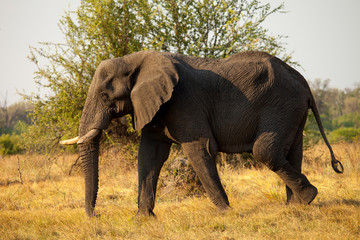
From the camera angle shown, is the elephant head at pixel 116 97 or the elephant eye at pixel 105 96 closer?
the elephant head at pixel 116 97

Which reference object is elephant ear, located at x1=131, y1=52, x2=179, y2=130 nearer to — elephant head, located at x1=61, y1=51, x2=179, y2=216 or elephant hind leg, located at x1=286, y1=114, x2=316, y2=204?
elephant head, located at x1=61, y1=51, x2=179, y2=216

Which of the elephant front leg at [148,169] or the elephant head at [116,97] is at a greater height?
the elephant head at [116,97]

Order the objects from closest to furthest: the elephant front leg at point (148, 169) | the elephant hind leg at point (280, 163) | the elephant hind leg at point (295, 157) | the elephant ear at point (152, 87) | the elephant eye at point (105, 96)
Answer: the elephant ear at point (152, 87), the elephant hind leg at point (280, 163), the elephant eye at point (105, 96), the elephant front leg at point (148, 169), the elephant hind leg at point (295, 157)

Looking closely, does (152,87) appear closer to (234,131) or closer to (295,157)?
(234,131)

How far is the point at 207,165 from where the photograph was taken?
5094 mm

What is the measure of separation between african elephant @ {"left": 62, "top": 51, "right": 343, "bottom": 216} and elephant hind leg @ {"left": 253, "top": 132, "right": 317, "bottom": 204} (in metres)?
0.01

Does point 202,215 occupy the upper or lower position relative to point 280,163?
lower

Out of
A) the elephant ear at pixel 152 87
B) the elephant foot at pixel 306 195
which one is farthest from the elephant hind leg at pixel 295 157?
the elephant ear at pixel 152 87

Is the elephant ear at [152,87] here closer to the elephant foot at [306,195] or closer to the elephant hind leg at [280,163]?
the elephant hind leg at [280,163]

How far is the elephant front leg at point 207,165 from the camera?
5.09m

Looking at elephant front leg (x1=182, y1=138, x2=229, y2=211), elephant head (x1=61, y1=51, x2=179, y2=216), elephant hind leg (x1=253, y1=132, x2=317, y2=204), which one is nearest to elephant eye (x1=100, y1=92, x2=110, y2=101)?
elephant head (x1=61, y1=51, x2=179, y2=216)

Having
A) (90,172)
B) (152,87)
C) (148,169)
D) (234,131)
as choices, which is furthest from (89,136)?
(234,131)

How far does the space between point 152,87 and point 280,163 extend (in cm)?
201

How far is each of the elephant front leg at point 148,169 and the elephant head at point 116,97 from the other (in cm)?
45
